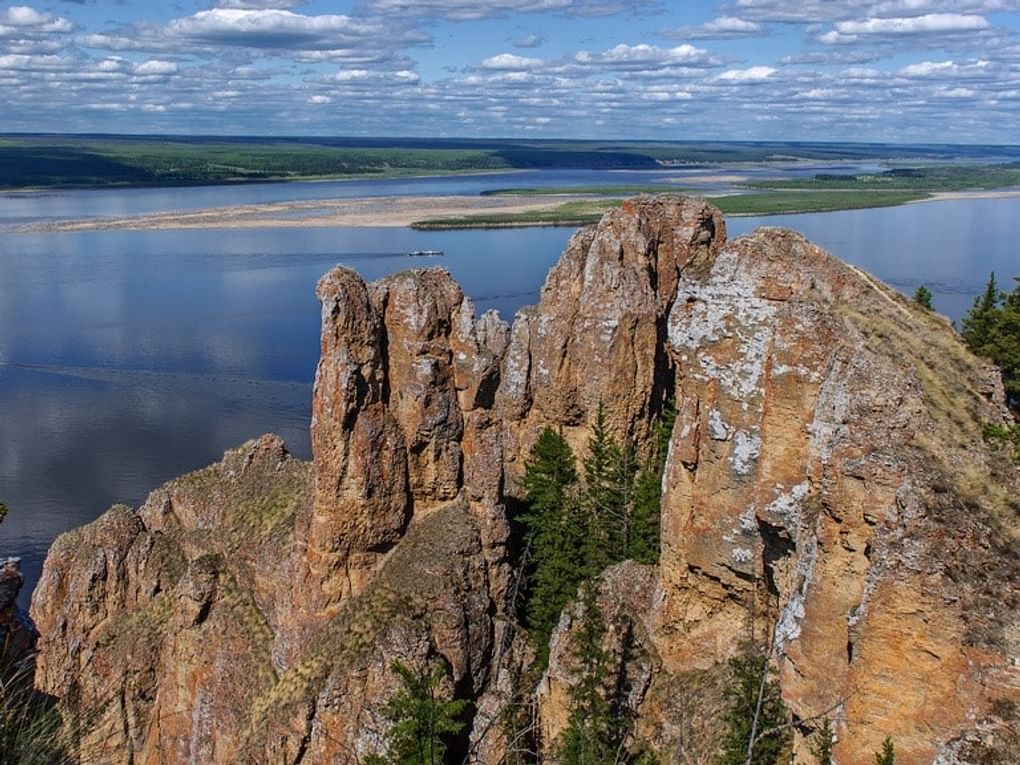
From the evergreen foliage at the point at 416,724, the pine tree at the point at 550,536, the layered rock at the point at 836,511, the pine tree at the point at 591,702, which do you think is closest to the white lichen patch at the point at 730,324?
the layered rock at the point at 836,511

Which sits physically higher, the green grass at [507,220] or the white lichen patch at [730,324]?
the white lichen patch at [730,324]

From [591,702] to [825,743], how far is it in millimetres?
6897

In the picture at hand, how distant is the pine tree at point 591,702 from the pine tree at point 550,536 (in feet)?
16.7

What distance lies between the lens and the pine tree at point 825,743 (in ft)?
54.6

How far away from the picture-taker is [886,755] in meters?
15.3

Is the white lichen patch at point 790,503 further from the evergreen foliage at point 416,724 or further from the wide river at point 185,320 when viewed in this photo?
the wide river at point 185,320

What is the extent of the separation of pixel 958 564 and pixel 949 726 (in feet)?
8.30

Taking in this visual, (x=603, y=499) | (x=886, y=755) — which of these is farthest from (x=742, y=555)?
(x=603, y=499)

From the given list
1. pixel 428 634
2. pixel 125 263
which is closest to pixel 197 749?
pixel 428 634

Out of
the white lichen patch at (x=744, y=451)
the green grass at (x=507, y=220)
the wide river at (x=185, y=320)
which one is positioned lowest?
the wide river at (x=185, y=320)

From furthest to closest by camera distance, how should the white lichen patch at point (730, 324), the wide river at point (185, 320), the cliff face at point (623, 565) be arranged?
the wide river at point (185, 320) → the white lichen patch at point (730, 324) → the cliff face at point (623, 565)

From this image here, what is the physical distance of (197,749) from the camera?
30516 millimetres

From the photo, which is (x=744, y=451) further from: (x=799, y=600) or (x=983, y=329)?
(x=983, y=329)

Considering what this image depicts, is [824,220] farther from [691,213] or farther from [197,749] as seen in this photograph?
[197,749]
